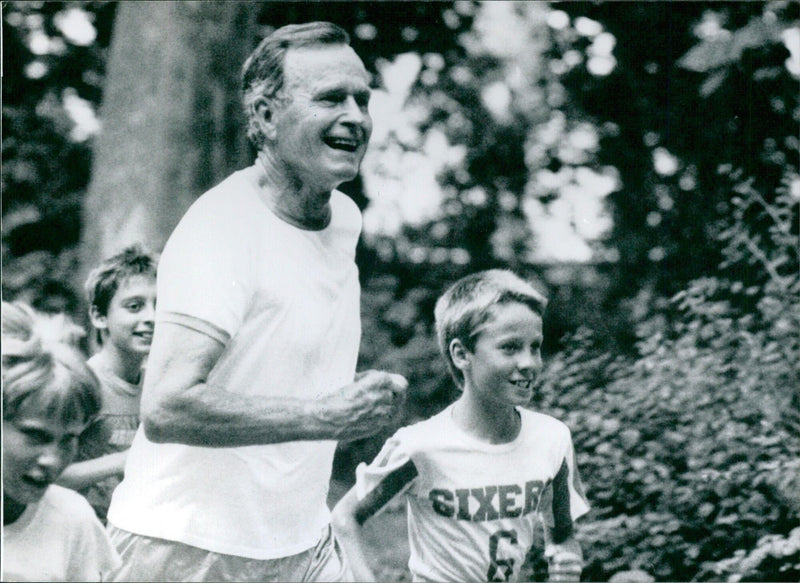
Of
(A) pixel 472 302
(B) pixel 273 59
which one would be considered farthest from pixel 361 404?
(B) pixel 273 59

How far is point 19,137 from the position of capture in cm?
306

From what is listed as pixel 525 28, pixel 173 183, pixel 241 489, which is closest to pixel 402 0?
pixel 525 28

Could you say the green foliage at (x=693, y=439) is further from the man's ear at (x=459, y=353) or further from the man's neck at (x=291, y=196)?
the man's neck at (x=291, y=196)

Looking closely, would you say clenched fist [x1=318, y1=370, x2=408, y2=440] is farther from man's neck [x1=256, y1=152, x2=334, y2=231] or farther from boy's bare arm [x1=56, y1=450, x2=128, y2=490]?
boy's bare arm [x1=56, y1=450, x2=128, y2=490]

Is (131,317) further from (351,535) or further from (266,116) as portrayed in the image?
(351,535)

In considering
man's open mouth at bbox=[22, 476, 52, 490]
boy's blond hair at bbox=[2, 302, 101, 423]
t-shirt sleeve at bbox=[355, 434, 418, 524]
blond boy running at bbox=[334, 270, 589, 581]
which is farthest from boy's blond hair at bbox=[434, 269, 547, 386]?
man's open mouth at bbox=[22, 476, 52, 490]

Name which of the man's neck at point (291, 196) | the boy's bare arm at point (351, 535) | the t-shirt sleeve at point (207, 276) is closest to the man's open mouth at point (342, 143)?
the man's neck at point (291, 196)

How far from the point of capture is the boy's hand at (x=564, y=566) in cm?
279

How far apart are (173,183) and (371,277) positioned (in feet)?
2.25

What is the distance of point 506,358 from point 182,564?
96 centimetres

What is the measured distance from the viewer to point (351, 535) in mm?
2617

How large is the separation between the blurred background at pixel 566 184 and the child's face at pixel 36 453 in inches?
33.3

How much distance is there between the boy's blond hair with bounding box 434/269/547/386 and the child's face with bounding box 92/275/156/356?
80cm

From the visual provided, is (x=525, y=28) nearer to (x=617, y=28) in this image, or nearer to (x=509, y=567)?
(x=617, y=28)
